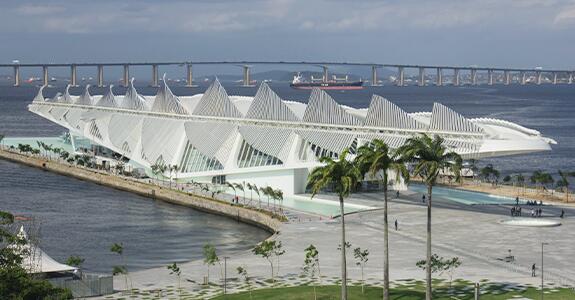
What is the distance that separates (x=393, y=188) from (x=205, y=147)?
748 inches

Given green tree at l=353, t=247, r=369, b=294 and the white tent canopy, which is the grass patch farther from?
the white tent canopy

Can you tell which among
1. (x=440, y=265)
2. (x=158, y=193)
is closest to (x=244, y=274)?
(x=440, y=265)

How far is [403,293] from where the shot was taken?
151 ft

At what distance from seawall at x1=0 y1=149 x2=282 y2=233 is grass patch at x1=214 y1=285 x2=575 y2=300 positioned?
19500 millimetres

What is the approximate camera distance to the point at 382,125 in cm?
8119

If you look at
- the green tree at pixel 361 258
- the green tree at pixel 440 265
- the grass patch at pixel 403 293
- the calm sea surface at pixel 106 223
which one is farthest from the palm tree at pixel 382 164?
the calm sea surface at pixel 106 223

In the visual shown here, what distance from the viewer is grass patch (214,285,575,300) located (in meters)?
45.3

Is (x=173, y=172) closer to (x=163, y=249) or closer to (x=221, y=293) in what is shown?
(x=163, y=249)

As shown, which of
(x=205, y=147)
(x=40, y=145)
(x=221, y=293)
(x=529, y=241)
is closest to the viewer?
(x=221, y=293)

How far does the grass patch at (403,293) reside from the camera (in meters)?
45.3

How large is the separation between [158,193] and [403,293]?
45.2 metres

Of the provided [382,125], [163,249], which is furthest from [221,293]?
[382,125]

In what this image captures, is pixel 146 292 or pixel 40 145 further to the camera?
pixel 40 145

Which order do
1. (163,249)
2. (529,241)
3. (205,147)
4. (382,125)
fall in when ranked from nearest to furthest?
(529,241) → (163,249) → (382,125) → (205,147)
